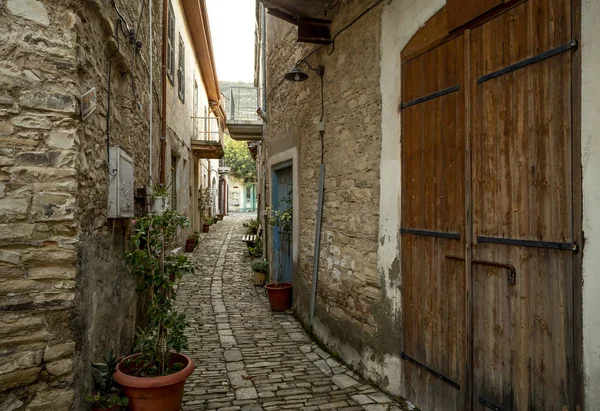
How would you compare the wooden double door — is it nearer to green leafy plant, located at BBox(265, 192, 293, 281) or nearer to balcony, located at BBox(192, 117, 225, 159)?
green leafy plant, located at BBox(265, 192, 293, 281)

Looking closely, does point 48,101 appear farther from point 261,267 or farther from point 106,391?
point 261,267

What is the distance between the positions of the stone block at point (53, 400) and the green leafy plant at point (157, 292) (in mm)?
731

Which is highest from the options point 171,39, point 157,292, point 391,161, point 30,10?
point 171,39

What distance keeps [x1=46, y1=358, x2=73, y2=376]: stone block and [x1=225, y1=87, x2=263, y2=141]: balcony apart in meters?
8.24

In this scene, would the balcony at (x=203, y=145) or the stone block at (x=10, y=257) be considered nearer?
the stone block at (x=10, y=257)

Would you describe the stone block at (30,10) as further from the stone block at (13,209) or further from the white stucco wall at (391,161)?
the white stucco wall at (391,161)

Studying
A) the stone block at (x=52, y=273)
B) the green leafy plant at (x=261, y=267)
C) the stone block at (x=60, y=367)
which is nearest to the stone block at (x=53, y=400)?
the stone block at (x=60, y=367)

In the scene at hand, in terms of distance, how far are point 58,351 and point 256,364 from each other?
227 centimetres

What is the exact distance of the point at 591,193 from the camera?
2016 mm

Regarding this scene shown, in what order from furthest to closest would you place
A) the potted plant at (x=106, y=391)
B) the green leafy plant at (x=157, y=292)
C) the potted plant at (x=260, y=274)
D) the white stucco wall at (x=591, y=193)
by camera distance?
1. the potted plant at (x=260, y=274)
2. the green leafy plant at (x=157, y=292)
3. the potted plant at (x=106, y=391)
4. the white stucco wall at (x=591, y=193)

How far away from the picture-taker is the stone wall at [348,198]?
3895 mm

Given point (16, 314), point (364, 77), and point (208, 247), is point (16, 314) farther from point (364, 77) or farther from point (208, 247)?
point (208, 247)

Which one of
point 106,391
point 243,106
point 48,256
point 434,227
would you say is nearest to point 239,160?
point 243,106

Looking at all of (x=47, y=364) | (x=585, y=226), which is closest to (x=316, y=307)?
(x=47, y=364)
